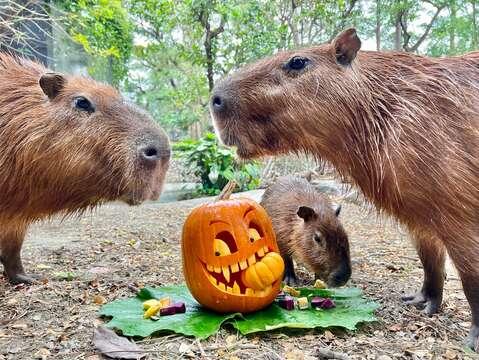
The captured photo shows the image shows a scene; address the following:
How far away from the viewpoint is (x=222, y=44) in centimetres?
997

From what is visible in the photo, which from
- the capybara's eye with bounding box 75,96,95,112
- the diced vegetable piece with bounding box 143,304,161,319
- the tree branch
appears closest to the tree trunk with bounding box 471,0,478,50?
the tree branch

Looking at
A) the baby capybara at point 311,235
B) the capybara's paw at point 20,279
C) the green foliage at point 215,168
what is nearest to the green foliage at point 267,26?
the green foliage at point 215,168

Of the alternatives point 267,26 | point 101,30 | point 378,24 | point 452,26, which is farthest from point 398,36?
point 101,30

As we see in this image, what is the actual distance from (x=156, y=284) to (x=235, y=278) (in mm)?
944

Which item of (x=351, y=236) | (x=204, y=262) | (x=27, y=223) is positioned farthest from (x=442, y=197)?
(x=351, y=236)

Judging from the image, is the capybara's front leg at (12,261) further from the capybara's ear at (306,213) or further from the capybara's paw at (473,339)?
the capybara's paw at (473,339)

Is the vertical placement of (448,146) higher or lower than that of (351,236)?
higher

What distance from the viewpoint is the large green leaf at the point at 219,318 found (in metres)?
2.01

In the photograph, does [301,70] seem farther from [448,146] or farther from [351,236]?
[351,236]

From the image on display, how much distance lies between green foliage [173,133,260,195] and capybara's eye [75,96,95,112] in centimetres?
575

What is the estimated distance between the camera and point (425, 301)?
2604mm

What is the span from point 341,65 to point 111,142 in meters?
1.08

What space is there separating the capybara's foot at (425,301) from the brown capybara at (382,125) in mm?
447

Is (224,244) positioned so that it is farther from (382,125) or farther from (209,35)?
(209,35)
